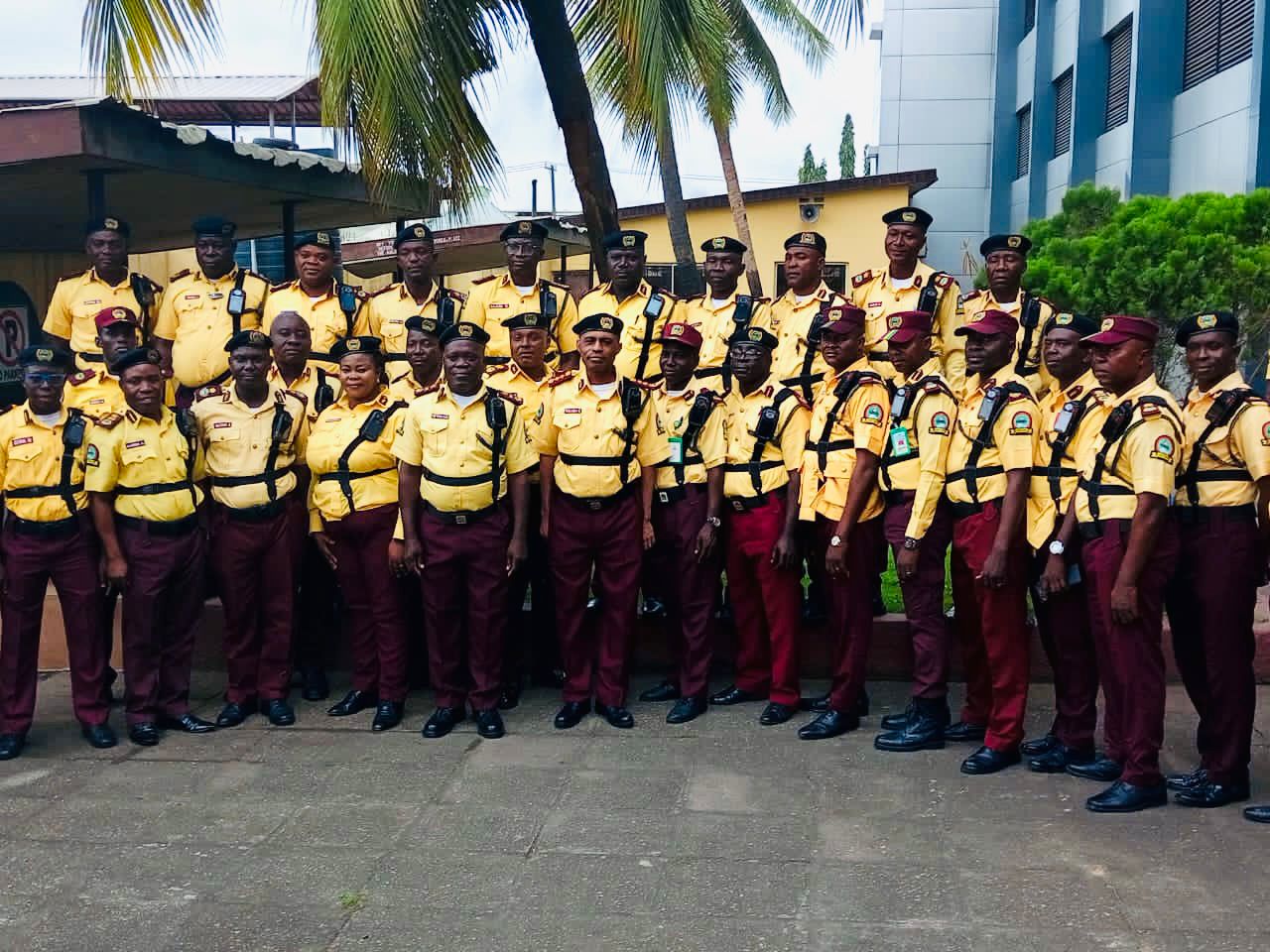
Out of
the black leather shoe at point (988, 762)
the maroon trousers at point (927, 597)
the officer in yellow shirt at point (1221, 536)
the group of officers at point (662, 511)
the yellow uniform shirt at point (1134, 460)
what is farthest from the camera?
the maroon trousers at point (927, 597)

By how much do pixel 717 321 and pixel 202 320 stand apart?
9.63ft

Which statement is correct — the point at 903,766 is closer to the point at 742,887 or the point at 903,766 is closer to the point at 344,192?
the point at 742,887

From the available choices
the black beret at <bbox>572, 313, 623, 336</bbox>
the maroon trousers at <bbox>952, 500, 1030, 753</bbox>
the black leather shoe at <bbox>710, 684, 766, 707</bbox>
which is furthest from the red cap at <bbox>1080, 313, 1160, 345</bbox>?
the black leather shoe at <bbox>710, 684, 766, 707</bbox>

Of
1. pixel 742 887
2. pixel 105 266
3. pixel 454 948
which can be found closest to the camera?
pixel 454 948

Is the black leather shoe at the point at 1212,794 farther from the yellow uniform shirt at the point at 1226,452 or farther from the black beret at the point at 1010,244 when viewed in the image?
the black beret at the point at 1010,244

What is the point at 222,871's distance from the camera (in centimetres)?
467

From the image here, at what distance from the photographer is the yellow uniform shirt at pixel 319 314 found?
24.1 feet

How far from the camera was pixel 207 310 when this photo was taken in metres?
7.36

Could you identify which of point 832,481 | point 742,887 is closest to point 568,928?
point 742,887

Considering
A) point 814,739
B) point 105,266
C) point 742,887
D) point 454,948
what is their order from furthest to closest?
point 105,266 < point 814,739 < point 742,887 < point 454,948

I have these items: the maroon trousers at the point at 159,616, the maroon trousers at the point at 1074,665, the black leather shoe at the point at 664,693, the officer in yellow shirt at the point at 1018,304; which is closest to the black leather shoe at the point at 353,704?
the maroon trousers at the point at 159,616

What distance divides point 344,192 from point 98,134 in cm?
268

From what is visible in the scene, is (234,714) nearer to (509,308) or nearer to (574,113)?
(509,308)

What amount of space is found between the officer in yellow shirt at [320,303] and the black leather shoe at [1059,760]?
14.1 ft
